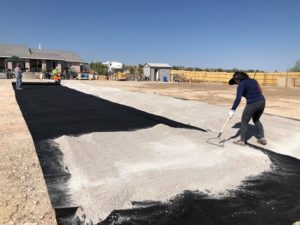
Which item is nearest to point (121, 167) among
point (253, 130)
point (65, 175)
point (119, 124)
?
point (65, 175)

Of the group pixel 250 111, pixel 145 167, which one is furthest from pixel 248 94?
pixel 145 167

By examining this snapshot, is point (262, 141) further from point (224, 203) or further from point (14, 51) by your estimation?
point (14, 51)

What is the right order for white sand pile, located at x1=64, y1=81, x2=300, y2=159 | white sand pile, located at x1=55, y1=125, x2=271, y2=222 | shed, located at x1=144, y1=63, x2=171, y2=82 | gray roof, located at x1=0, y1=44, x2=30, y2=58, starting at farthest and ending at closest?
shed, located at x1=144, y1=63, x2=171, y2=82 < gray roof, located at x1=0, y1=44, x2=30, y2=58 < white sand pile, located at x1=64, y1=81, x2=300, y2=159 < white sand pile, located at x1=55, y1=125, x2=271, y2=222

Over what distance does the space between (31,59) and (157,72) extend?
1675 cm

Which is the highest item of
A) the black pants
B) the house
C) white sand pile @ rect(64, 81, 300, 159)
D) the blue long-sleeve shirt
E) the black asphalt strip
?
the house

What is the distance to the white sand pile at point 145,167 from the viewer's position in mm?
3557

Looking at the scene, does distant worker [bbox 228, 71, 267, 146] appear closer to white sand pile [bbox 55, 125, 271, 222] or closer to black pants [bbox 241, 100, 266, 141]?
black pants [bbox 241, 100, 266, 141]

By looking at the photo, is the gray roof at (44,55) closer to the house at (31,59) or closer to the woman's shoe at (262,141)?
the house at (31,59)

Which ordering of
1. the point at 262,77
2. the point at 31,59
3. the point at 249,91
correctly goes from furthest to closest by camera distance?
the point at 31,59
the point at 262,77
the point at 249,91

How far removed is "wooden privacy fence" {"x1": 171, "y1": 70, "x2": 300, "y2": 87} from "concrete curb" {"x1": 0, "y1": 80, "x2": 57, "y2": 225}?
28165mm

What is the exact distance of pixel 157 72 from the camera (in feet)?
136

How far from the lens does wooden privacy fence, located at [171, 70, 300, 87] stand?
1277 inches

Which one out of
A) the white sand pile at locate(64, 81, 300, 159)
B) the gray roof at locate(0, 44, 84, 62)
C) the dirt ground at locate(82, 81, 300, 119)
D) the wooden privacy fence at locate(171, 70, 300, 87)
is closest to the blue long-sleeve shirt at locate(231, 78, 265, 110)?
the white sand pile at locate(64, 81, 300, 159)

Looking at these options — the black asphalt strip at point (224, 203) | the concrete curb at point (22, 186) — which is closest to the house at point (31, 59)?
the concrete curb at point (22, 186)
